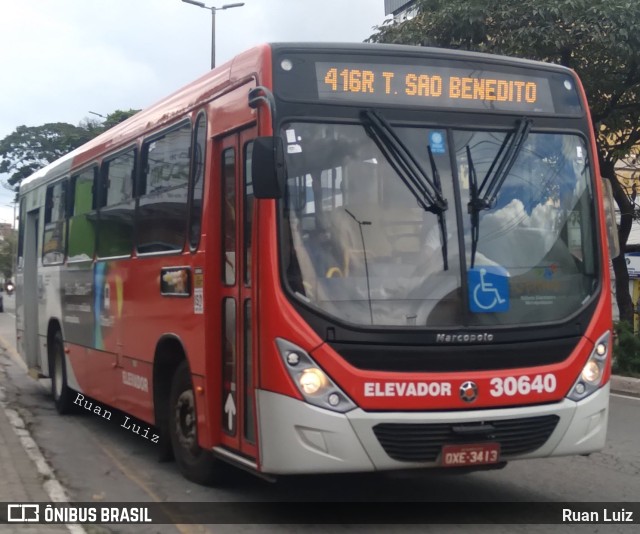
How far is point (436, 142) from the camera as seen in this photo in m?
6.44

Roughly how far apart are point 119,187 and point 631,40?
32.8ft

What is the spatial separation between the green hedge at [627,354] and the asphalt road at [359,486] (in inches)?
232

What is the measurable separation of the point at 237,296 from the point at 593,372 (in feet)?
8.22

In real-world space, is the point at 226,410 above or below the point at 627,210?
below

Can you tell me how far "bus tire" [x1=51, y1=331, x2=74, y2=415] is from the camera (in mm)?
12422

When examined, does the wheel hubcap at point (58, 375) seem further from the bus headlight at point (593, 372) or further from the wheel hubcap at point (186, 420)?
the bus headlight at point (593, 372)

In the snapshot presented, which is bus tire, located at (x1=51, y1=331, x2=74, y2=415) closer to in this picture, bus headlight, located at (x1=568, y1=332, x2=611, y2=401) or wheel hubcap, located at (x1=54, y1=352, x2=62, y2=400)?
wheel hubcap, located at (x1=54, y1=352, x2=62, y2=400)

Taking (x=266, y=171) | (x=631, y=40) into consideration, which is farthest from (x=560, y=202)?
(x=631, y=40)

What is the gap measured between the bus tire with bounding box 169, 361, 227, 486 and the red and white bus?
48 mm

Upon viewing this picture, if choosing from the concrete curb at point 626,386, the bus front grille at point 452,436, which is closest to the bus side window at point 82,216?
the bus front grille at point 452,436

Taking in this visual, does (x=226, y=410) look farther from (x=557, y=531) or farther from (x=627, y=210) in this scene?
(x=627, y=210)

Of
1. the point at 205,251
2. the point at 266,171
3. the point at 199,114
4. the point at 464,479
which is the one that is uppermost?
the point at 199,114

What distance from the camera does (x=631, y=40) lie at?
1614cm

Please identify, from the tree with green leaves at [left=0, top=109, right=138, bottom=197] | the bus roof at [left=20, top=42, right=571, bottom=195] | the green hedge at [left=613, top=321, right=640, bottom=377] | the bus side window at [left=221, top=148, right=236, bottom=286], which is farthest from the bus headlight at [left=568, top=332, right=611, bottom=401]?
the tree with green leaves at [left=0, top=109, right=138, bottom=197]
